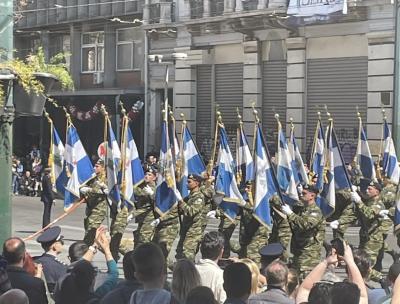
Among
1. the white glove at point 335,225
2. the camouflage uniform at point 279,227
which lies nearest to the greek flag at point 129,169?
the camouflage uniform at point 279,227

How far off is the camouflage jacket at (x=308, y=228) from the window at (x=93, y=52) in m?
23.0

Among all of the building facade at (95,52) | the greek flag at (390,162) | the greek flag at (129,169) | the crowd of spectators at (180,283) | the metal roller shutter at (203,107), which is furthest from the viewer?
the building facade at (95,52)

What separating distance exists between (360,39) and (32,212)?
10917mm

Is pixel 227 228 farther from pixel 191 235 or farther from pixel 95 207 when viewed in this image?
pixel 95 207

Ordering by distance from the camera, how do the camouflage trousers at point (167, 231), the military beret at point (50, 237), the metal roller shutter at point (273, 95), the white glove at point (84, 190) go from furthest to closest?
1. the metal roller shutter at point (273, 95)
2. the white glove at point (84, 190)
3. the camouflage trousers at point (167, 231)
4. the military beret at point (50, 237)

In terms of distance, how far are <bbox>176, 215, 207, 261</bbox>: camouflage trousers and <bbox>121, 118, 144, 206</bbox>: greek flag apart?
1296 millimetres

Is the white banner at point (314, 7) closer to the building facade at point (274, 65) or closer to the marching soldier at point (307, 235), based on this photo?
the building facade at point (274, 65)

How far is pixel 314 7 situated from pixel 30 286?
1968cm

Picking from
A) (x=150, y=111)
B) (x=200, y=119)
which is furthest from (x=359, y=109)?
(x=150, y=111)

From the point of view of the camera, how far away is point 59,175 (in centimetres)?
1536

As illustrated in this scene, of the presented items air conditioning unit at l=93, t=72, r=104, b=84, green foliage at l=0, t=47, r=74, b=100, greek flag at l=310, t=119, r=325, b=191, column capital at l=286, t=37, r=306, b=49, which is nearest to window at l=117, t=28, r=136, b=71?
air conditioning unit at l=93, t=72, r=104, b=84

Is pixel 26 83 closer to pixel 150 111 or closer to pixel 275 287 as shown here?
pixel 275 287

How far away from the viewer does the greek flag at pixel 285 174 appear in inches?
499

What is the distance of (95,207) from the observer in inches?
544
